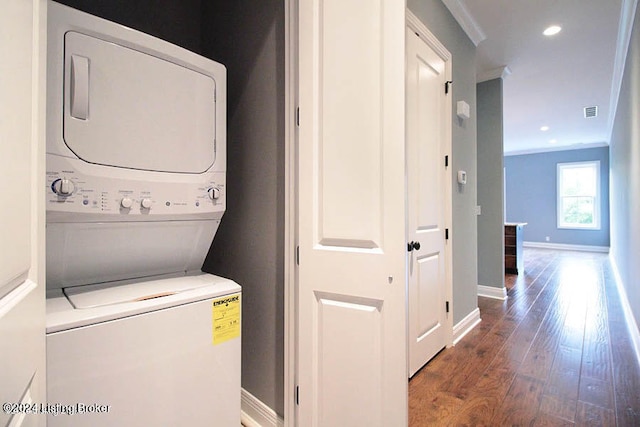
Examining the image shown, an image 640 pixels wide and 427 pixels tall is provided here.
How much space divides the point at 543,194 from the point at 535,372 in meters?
8.27

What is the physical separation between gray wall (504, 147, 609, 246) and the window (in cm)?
11

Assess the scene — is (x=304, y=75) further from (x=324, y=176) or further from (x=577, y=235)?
(x=577, y=235)

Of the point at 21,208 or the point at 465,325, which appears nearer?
the point at 21,208

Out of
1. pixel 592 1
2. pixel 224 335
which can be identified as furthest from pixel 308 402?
pixel 592 1

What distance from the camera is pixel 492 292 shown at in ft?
12.5

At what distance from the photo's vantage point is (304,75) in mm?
1286

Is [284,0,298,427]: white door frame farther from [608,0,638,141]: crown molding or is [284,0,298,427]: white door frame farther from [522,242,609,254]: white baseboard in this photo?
[522,242,609,254]: white baseboard

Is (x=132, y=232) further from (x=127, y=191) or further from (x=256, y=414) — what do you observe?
(x=256, y=414)

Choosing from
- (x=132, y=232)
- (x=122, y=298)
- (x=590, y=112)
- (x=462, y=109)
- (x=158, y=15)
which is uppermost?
(x=590, y=112)

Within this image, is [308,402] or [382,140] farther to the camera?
[308,402]

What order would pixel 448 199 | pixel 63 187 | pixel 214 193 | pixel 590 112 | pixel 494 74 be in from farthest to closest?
pixel 590 112 < pixel 494 74 < pixel 448 199 < pixel 214 193 < pixel 63 187

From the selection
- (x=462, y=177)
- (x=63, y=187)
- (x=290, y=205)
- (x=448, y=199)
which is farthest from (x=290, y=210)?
(x=462, y=177)

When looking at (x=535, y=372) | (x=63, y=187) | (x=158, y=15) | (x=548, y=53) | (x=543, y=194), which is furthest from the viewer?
(x=543, y=194)

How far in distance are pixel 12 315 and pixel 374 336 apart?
0.98 m
